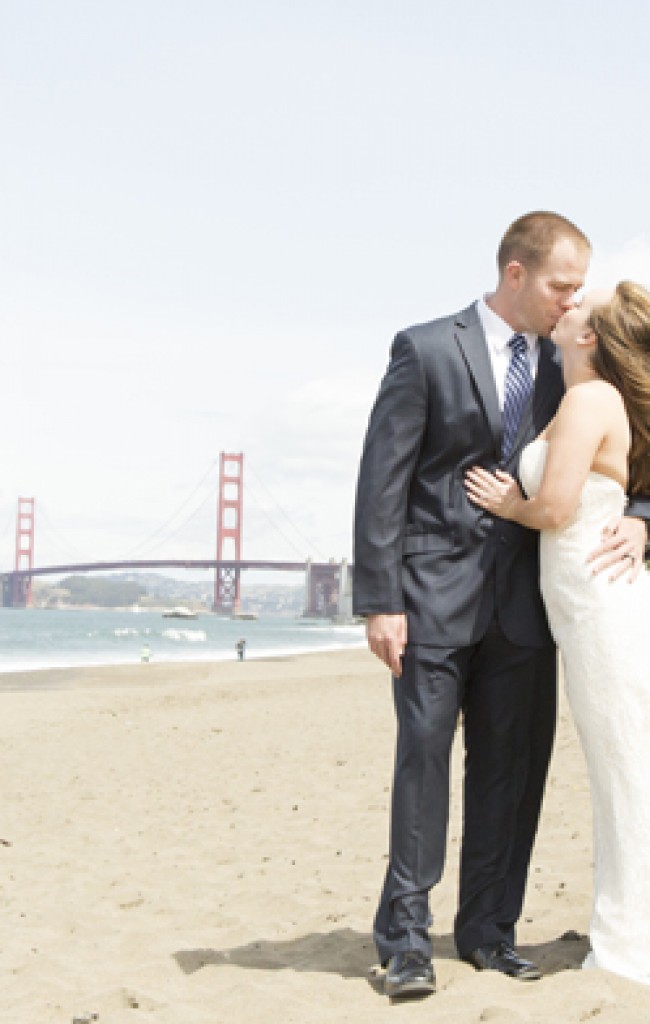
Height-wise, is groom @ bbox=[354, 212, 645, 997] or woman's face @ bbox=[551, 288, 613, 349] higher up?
woman's face @ bbox=[551, 288, 613, 349]

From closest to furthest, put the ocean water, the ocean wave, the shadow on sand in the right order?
the shadow on sand < the ocean water < the ocean wave

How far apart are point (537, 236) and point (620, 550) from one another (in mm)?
660

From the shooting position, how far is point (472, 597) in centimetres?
280

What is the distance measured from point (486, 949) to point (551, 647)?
2.25 ft

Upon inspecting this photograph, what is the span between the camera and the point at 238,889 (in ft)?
14.6

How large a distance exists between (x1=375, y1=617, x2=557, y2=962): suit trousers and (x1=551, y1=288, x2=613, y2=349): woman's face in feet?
2.01

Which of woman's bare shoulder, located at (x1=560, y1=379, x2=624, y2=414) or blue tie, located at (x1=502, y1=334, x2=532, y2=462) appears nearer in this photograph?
woman's bare shoulder, located at (x1=560, y1=379, x2=624, y2=414)

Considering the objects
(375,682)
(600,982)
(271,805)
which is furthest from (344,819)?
(375,682)

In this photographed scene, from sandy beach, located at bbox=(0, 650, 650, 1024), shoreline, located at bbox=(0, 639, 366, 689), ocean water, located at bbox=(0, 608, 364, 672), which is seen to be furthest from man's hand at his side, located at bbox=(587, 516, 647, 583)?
ocean water, located at bbox=(0, 608, 364, 672)

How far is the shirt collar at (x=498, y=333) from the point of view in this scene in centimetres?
288

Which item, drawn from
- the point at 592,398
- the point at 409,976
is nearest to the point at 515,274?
the point at 592,398

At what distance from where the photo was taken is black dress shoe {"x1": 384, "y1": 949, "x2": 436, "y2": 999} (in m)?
2.71

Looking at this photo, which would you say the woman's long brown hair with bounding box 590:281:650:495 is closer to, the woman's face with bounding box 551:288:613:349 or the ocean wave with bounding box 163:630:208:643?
the woman's face with bounding box 551:288:613:349

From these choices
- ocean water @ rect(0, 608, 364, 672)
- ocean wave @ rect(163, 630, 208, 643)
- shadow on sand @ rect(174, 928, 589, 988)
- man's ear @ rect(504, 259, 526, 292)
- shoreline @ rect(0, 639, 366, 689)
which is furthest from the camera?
ocean wave @ rect(163, 630, 208, 643)
